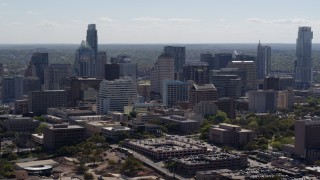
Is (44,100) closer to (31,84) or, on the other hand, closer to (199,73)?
(31,84)

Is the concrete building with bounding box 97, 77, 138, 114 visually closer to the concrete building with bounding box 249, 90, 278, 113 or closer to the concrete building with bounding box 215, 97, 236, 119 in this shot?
the concrete building with bounding box 215, 97, 236, 119

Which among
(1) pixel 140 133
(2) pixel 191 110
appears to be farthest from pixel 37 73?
(1) pixel 140 133

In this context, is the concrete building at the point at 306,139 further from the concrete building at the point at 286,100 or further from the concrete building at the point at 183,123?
the concrete building at the point at 286,100

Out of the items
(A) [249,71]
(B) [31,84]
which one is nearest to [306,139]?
(A) [249,71]

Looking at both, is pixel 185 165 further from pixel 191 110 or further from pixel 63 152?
pixel 191 110

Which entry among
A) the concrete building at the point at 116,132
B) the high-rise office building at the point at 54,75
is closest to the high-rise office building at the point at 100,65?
the high-rise office building at the point at 54,75

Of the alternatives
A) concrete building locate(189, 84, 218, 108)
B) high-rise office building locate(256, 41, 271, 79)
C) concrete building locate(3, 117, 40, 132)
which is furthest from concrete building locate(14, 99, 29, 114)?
high-rise office building locate(256, 41, 271, 79)
